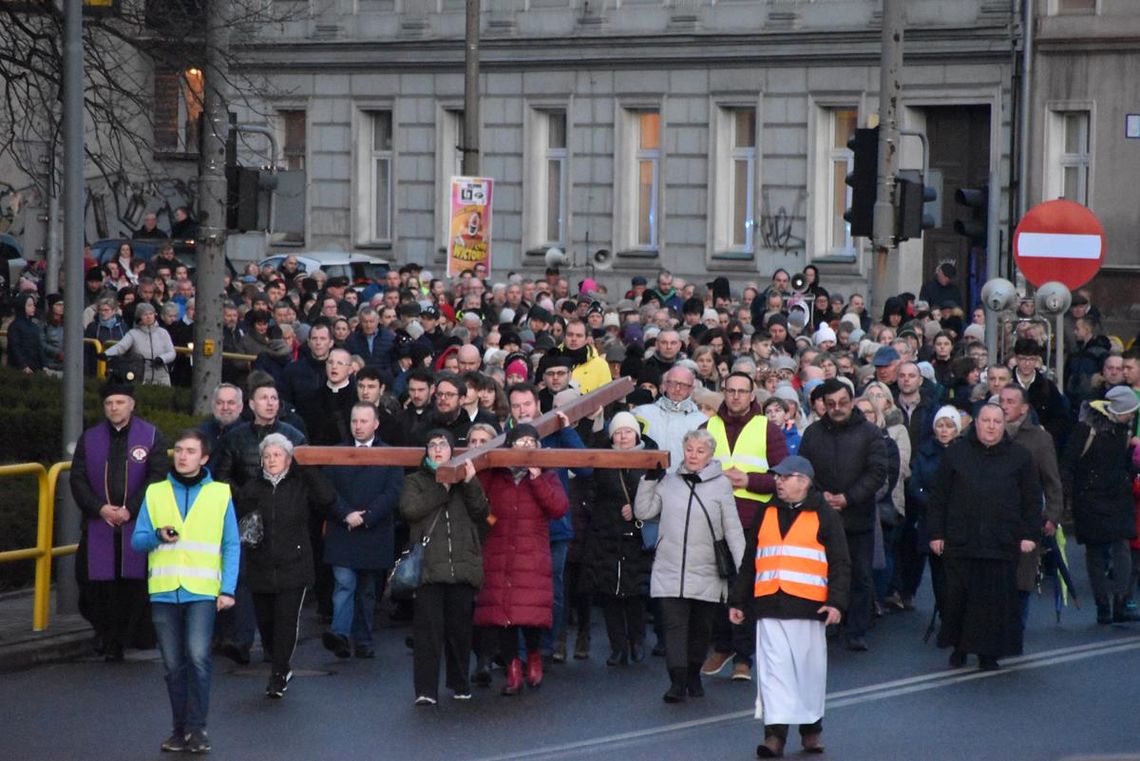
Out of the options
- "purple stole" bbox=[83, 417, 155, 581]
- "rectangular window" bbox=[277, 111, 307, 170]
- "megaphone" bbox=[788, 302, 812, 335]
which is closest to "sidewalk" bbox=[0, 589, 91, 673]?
"purple stole" bbox=[83, 417, 155, 581]

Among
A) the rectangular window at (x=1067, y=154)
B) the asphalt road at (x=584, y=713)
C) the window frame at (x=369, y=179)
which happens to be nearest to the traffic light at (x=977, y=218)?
the asphalt road at (x=584, y=713)

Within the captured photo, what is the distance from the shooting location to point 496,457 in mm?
13297

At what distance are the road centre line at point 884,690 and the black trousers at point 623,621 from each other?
59.4 inches

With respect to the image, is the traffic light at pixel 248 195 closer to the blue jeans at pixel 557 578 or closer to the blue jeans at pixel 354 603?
the blue jeans at pixel 354 603

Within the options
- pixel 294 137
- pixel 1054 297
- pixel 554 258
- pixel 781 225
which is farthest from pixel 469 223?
pixel 294 137

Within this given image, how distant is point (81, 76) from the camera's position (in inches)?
607

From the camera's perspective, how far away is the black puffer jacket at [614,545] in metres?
14.4

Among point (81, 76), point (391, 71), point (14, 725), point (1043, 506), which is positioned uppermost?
point (391, 71)

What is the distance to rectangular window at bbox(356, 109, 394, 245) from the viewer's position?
45219 millimetres

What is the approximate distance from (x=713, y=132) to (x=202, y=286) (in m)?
21.7

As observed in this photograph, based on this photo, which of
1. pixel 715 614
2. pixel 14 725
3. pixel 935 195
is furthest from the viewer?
pixel 935 195

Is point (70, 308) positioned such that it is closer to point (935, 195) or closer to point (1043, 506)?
point (1043, 506)

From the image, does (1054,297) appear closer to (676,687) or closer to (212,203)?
(212,203)

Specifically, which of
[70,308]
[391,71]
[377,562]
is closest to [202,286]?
[70,308]
